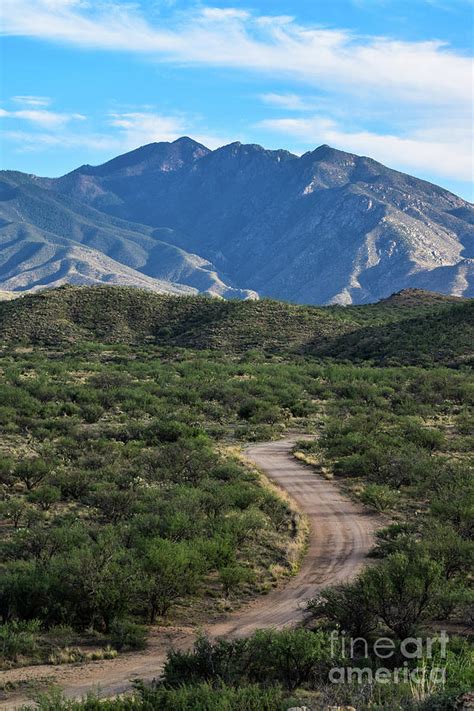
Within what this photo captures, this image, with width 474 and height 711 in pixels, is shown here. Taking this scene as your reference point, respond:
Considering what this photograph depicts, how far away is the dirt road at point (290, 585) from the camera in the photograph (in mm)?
12742

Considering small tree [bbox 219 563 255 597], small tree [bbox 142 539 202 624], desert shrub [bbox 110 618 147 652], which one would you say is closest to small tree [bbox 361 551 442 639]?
small tree [bbox 219 563 255 597]

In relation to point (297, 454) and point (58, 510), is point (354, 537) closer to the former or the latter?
point (58, 510)

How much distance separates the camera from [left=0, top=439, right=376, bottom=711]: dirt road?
12742 millimetres

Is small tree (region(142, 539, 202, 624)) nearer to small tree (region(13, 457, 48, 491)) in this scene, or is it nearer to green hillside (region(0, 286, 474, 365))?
small tree (region(13, 457, 48, 491))

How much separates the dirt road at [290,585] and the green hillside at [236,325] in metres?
37.5

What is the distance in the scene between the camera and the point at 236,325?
81625 millimetres

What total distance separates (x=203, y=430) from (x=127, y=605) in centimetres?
1879

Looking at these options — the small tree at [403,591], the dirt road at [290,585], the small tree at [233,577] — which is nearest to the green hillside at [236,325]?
the dirt road at [290,585]

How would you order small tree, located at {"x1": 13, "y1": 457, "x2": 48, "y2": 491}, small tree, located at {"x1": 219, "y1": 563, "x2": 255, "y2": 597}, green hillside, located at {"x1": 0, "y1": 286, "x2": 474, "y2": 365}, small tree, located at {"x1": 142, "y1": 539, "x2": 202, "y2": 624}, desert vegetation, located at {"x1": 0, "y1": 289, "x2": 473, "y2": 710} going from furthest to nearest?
green hillside, located at {"x1": 0, "y1": 286, "x2": 474, "y2": 365}
small tree, located at {"x1": 13, "y1": 457, "x2": 48, "y2": 491}
small tree, located at {"x1": 219, "y1": 563, "x2": 255, "y2": 597}
small tree, located at {"x1": 142, "y1": 539, "x2": 202, "y2": 624}
desert vegetation, located at {"x1": 0, "y1": 289, "x2": 473, "y2": 710}

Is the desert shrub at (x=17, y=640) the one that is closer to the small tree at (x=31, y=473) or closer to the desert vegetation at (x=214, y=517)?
the desert vegetation at (x=214, y=517)

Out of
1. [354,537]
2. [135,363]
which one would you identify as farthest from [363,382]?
[354,537]

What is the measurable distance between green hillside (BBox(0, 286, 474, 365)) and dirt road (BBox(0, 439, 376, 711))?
37.5 metres

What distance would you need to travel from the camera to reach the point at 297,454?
105 ft

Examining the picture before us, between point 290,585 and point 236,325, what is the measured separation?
64612mm
